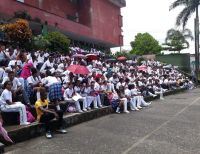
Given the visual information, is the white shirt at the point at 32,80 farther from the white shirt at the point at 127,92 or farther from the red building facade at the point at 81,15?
the red building facade at the point at 81,15

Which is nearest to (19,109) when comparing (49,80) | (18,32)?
(49,80)

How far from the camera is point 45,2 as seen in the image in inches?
1351

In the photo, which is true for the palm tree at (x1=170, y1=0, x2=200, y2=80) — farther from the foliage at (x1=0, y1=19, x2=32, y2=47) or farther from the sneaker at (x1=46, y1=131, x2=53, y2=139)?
the sneaker at (x1=46, y1=131, x2=53, y2=139)

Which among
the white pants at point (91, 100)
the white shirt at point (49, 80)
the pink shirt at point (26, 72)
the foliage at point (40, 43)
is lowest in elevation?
the white pants at point (91, 100)

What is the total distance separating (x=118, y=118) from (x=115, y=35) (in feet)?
115

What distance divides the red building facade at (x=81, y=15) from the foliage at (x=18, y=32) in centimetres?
495

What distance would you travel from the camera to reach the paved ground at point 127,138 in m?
9.78

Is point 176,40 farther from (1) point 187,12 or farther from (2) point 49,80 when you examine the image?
(2) point 49,80

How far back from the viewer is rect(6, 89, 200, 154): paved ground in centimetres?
978

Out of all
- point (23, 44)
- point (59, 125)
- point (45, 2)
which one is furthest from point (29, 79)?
point (45, 2)

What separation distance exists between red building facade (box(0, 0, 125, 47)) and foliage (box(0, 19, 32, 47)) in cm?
495

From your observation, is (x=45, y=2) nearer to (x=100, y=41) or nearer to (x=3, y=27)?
(x=100, y=41)


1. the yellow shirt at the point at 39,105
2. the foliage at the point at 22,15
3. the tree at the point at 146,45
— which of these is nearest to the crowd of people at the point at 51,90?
the yellow shirt at the point at 39,105

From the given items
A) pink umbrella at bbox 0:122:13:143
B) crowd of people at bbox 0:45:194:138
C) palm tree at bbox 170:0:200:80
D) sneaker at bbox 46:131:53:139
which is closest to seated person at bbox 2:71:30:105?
crowd of people at bbox 0:45:194:138
